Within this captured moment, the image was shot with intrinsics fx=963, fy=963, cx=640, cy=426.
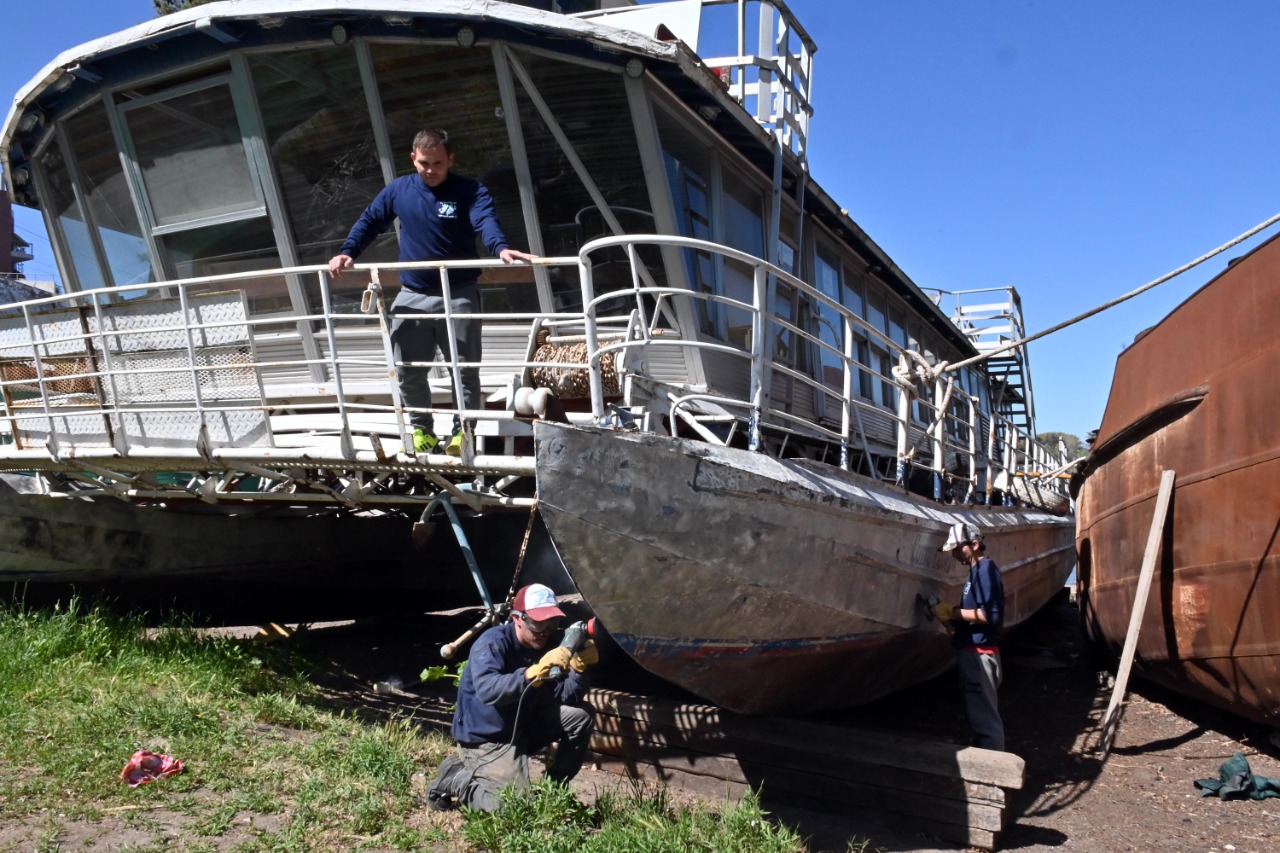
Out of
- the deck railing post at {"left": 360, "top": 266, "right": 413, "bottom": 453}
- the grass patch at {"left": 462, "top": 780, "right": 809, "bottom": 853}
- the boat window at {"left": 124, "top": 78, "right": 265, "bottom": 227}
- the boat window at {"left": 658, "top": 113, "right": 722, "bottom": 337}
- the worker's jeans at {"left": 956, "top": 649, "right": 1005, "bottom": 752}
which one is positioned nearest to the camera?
the grass patch at {"left": 462, "top": 780, "right": 809, "bottom": 853}

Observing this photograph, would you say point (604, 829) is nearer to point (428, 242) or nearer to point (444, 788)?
point (444, 788)

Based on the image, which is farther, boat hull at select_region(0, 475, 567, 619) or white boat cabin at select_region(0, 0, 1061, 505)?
boat hull at select_region(0, 475, 567, 619)

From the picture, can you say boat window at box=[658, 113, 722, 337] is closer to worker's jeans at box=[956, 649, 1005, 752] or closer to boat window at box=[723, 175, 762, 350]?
boat window at box=[723, 175, 762, 350]

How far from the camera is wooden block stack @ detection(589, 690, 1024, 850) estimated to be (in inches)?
199

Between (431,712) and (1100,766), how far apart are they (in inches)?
182

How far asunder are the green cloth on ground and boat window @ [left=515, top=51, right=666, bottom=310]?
4.68 m

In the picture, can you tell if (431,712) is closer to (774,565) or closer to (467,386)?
(467,386)

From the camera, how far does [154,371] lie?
18.5 ft

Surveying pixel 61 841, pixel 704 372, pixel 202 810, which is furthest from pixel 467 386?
pixel 61 841

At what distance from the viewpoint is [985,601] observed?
575 centimetres

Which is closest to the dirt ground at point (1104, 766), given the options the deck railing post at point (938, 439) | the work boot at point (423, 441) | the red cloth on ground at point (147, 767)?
the deck railing post at point (938, 439)

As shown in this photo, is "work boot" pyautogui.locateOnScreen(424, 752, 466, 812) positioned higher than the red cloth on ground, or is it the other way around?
the red cloth on ground

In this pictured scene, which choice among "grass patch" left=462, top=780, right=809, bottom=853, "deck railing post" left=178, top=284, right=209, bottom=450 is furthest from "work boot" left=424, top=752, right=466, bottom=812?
"deck railing post" left=178, top=284, right=209, bottom=450

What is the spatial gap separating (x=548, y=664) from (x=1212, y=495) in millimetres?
4616
